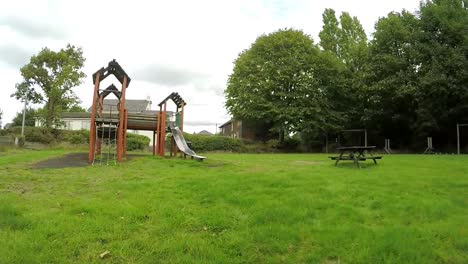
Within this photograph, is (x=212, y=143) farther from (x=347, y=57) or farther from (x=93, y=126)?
(x=93, y=126)

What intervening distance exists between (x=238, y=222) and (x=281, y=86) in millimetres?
34492

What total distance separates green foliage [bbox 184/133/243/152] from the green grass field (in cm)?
2712

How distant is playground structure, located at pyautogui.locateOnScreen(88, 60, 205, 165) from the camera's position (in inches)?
710

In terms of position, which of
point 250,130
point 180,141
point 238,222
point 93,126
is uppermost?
point 250,130

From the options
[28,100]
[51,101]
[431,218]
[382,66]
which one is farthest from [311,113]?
[431,218]

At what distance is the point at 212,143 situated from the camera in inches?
1468

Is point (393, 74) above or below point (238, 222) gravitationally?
above

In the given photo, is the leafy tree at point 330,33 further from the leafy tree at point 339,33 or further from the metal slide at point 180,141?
the metal slide at point 180,141

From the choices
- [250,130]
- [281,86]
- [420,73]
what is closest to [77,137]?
[281,86]

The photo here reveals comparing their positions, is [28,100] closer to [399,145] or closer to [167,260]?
[399,145]

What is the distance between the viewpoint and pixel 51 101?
129ft

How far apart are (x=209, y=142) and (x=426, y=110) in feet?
61.4

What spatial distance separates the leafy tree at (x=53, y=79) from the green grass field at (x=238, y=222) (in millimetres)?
31781

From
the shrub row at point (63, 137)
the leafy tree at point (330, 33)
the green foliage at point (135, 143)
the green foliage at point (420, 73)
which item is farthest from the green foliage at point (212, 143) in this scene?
the leafy tree at point (330, 33)
